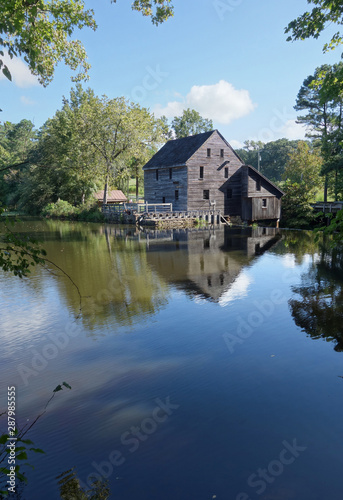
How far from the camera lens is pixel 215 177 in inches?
1726

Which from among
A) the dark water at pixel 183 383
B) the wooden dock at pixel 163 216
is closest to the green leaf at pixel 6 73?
the dark water at pixel 183 383

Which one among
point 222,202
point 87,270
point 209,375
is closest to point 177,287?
point 87,270

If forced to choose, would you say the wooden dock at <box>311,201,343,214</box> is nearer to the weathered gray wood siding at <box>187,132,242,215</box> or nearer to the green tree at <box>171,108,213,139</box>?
the weathered gray wood siding at <box>187,132,242,215</box>

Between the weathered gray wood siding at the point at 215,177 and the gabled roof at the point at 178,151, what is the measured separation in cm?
80

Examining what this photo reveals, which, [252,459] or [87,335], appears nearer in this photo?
[252,459]

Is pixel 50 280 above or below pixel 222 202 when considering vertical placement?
below

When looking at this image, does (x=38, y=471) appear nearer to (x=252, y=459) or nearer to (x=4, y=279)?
(x=252, y=459)

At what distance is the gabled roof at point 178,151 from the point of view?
142 feet

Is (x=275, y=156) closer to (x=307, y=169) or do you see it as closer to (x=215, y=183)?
(x=307, y=169)

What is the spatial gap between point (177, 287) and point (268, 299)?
3.74m

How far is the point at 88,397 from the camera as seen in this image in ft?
22.6

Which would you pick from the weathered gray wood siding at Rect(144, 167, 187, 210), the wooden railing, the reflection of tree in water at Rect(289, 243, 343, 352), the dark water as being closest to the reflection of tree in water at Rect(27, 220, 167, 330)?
the dark water

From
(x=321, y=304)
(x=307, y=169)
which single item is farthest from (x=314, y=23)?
(x=307, y=169)

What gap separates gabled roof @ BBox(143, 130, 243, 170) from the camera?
43141 millimetres
